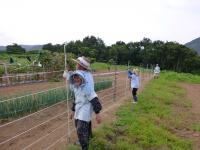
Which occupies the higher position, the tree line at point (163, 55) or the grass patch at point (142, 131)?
the tree line at point (163, 55)

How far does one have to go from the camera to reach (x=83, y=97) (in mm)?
5652

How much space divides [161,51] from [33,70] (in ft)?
110

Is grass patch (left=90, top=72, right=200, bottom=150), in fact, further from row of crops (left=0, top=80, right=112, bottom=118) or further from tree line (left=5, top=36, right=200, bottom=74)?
tree line (left=5, top=36, right=200, bottom=74)

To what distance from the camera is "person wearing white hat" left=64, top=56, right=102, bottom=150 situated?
5.52 metres

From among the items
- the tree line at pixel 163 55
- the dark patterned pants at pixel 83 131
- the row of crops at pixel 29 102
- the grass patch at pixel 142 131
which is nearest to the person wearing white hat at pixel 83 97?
the dark patterned pants at pixel 83 131

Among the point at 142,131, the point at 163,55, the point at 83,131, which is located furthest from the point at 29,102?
the point at 163,55

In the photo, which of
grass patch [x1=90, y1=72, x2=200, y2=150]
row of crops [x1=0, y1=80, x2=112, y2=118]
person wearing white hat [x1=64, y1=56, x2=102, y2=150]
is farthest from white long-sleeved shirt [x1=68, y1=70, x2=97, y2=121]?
row of crops [x1=0, y1=80, x2=112, y2=118]

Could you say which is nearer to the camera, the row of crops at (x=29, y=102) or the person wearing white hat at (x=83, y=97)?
the person wearing white hat at (x=83, y=97)

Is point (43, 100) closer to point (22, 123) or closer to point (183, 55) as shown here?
point (22, 123)

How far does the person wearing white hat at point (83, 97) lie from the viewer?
217 inches

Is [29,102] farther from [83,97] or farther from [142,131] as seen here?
[83,97]

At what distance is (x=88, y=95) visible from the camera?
5551mm

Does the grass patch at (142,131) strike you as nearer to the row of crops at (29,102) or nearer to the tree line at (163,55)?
the row of crops at (29,102)

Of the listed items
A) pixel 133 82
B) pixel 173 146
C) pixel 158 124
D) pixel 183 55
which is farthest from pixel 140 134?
pixel 183 55
